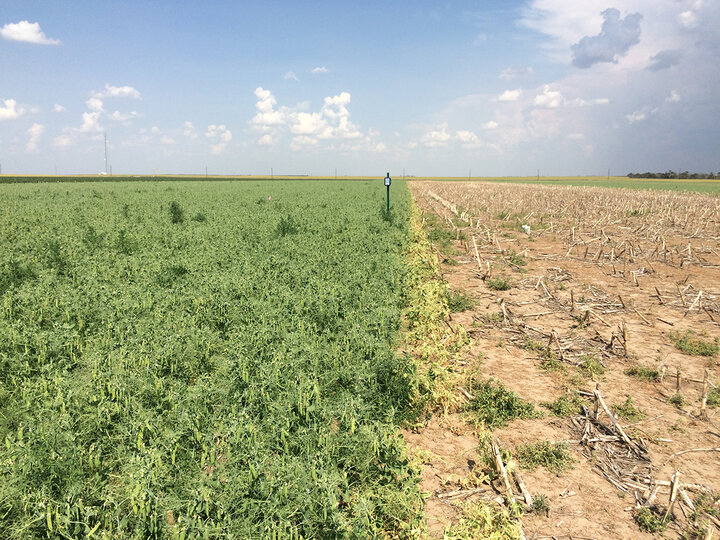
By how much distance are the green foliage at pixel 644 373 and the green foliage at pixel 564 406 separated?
1.52 meters

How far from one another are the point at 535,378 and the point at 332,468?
13.2 ft

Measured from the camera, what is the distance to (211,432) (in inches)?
167

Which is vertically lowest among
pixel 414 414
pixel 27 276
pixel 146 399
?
pixel 414 414

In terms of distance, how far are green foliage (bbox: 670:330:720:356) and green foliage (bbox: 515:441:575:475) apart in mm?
4445

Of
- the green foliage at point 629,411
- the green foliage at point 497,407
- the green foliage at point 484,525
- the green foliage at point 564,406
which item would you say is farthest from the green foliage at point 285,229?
the green foliage at point 484,525

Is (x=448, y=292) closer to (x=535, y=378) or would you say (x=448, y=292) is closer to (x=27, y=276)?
(x=535, y=378)

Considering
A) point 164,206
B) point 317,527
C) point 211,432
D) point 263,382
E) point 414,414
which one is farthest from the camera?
point 164,206

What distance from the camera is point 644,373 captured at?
630cm

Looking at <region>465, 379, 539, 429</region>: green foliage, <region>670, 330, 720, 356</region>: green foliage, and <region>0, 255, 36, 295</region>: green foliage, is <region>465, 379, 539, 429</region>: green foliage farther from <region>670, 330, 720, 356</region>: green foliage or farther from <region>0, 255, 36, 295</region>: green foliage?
<region>0, 255, 36, 295</region>: green foliage

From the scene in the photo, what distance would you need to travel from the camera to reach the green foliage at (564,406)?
532cm

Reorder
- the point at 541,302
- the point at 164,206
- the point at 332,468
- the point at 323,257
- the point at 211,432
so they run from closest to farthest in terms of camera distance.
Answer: the point at 332,468
the point at 211,432
the point at 541,302
the point at 323,257
the point at 164,206

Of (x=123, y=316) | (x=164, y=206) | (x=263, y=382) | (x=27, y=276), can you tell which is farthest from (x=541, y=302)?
(x=164, y=206)

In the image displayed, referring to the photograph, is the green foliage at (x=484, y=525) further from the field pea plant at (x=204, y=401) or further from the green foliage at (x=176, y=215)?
the green foliage at (x=176, y=215)

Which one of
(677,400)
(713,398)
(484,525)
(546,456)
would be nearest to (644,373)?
(677,400)
